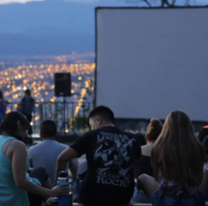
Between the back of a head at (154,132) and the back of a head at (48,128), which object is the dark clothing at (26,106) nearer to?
the back of a head at (48,128)

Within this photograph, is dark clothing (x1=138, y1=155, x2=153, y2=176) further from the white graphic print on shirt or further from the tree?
the tree

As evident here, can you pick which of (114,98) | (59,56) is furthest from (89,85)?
(59,56)

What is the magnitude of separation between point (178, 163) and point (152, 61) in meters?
9.18

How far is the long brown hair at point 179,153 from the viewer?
11.9ft

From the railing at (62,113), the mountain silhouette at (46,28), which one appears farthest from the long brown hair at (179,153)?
the mountain silhouette at (46,28)

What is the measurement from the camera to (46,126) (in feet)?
17.2

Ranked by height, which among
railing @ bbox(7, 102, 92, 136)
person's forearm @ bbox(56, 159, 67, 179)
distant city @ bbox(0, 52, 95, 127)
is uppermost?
distant city @ bbox(0, 52, 95, 127)

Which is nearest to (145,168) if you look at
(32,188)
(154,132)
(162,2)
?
(154,132)

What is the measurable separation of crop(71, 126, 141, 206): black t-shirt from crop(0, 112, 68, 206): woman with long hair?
0.79ft

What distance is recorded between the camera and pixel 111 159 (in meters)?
3.89

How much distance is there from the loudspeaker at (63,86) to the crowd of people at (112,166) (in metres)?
9.07

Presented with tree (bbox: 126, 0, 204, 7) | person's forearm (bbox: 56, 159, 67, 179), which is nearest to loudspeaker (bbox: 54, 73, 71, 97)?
tree (bbox: 126, 0, 204, 7)

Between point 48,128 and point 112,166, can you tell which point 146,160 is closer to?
point 48,128

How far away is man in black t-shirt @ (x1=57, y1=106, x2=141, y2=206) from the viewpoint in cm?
389
